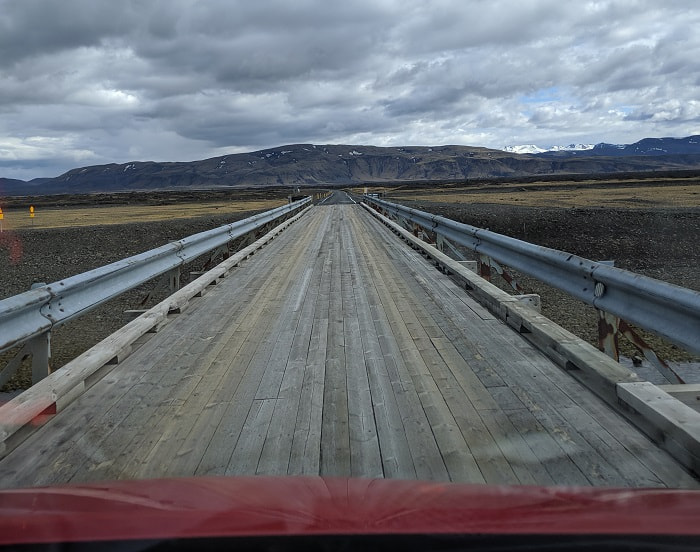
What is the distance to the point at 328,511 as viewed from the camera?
4.98 ft

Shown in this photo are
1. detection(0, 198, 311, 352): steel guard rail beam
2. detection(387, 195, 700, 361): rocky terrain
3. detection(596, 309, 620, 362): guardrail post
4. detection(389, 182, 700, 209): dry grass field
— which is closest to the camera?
detection(0, 198, 311, 352): steel guard rail beam

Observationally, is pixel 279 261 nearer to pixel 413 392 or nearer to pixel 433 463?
pixel 413 392

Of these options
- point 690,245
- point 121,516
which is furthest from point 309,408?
point 690,245

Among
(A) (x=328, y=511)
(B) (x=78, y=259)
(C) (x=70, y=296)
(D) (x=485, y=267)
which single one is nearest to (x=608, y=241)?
(D) (x=485, y=267)

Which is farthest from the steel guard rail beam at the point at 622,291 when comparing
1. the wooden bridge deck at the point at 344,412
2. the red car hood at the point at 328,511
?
the red car hood at the point at 328,511

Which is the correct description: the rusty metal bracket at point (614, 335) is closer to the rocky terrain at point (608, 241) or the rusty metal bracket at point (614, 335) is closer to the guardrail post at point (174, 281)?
the rocky terrain at point (608, 241)

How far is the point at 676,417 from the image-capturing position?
Answer: 2.71 metres

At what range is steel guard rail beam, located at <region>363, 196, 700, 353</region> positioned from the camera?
306 cm

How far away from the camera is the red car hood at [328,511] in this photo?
1411 millimetres

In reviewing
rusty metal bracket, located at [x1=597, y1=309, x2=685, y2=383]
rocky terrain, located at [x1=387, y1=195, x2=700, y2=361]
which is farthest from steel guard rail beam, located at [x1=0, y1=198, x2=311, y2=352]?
rocky terrain, located at [x1=387, y1=195, x2=700, y2=361]

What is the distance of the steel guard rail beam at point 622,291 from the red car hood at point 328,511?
1772 mm

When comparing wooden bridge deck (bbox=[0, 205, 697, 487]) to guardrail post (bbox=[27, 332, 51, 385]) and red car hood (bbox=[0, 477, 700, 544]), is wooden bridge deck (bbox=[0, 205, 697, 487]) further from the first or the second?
red car hood (bbox=[0, 477, 700, 544])

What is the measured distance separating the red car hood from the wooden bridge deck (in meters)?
0.94

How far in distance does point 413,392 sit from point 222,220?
78.8 ft
